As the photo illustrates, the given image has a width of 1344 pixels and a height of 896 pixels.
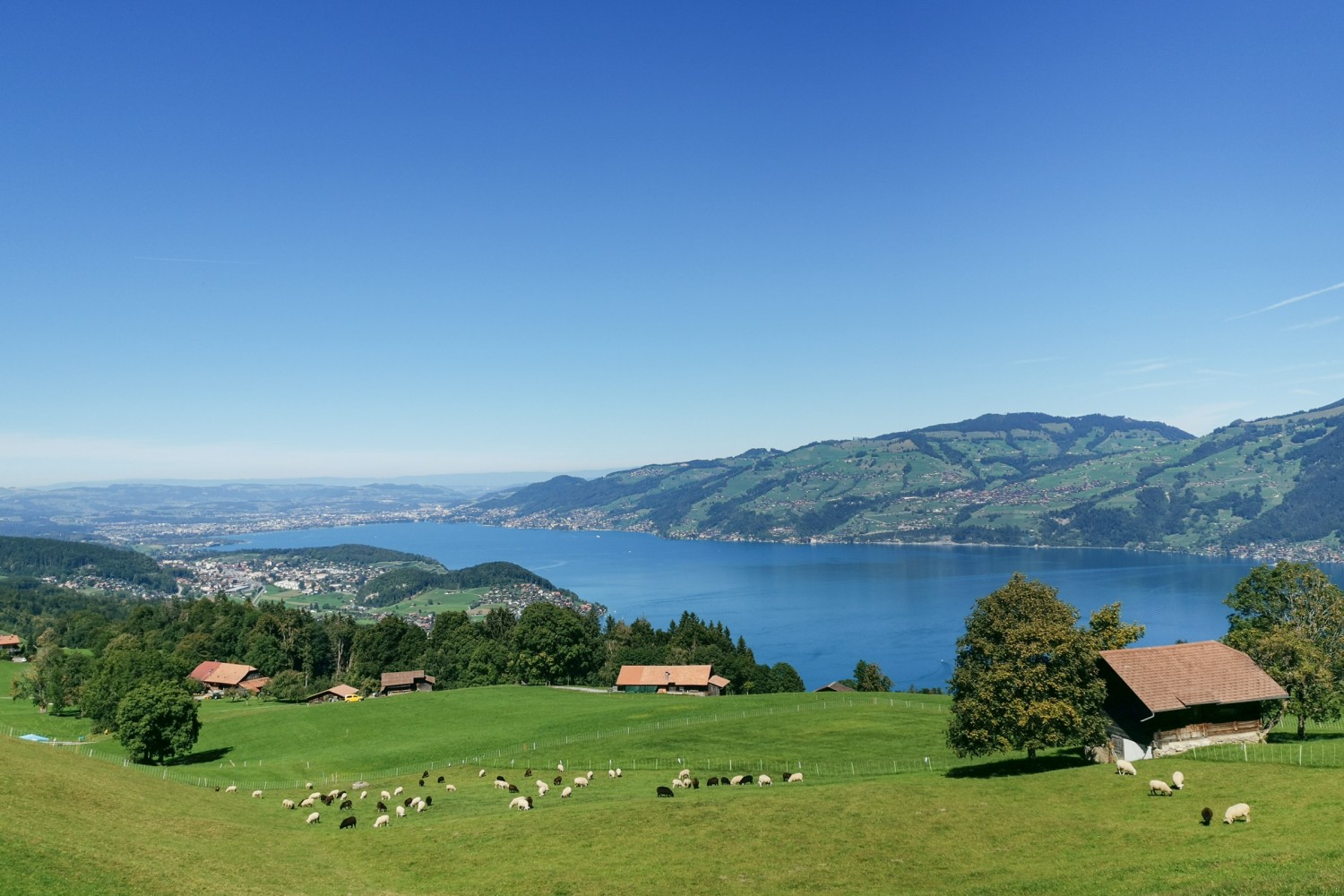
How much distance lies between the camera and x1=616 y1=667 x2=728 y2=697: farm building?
8731 cm

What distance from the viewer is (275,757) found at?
202 ft

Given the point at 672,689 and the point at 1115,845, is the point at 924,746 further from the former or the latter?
the point at 672,689

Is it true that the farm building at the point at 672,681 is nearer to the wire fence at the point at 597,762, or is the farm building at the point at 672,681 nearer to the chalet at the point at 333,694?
the wire fence at the point at 597,762

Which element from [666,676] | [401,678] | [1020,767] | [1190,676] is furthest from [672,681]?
[1190,676]

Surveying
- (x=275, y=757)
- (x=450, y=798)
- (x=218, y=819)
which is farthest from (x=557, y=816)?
(x=275, y=757)

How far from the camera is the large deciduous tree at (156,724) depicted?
58031 mm

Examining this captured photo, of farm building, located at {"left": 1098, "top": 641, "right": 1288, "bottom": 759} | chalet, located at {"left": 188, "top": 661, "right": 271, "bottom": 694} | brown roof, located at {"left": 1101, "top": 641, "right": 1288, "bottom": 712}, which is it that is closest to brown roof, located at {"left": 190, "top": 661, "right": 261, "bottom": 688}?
chalet, located at {"left": 188, "top": 661, "right": 271, "bottom": 694}

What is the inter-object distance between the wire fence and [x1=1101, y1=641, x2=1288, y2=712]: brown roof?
957 cm

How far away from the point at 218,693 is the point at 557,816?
3558 inches

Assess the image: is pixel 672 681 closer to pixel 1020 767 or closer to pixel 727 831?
pixel 1020 767

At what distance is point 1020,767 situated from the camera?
38.1 meters

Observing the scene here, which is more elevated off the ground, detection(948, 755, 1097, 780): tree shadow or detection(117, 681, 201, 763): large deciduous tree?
detection(948, 755, 1097, 780): tree shadow

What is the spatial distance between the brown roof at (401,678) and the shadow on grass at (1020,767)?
260 feet

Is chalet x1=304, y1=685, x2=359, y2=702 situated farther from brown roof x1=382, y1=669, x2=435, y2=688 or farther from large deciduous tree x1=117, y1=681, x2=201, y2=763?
large deciduous tree x1=117, y1=681, x2=201, y2=763
